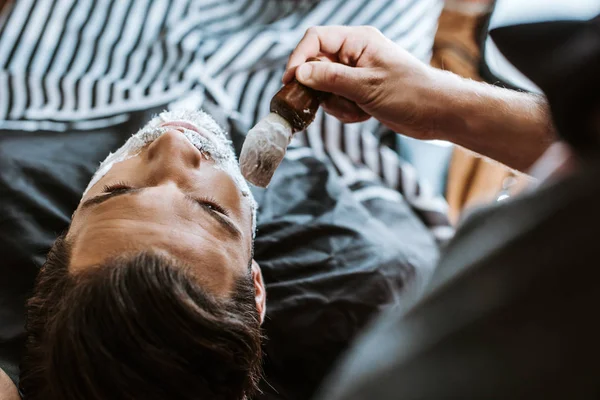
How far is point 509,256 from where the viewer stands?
0.32m

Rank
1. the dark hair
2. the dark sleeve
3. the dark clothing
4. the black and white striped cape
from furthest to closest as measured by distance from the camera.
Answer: the black and white striped cape → the dark clothing → the dark hair → the dark sleeve

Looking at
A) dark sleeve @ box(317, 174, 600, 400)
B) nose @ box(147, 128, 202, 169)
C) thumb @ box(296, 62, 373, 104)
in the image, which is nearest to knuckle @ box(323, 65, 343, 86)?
thumb @ box(296, 62, 373, 104)

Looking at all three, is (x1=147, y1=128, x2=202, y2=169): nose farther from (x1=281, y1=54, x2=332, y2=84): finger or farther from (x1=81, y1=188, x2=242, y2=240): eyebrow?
(x1=281, y1=54, x2=332, y2=84): finger

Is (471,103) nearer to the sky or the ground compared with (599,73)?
nearer to the ground

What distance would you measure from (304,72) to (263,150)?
186mm

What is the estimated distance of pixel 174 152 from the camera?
0.95 meters

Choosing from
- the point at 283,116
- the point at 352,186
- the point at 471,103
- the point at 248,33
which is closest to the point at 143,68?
the point at 248,33

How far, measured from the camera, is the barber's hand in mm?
1084

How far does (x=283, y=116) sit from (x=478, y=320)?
0.69 m

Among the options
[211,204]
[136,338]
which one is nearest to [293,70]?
[211,204]

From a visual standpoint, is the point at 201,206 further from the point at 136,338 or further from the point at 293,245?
the point at 293,245

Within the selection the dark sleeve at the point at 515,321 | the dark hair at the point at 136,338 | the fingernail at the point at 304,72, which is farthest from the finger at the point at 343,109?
the dark sleeve at the point at 515,321

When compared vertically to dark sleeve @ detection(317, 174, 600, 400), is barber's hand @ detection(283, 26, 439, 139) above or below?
below

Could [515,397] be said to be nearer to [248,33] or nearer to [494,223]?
[494,223]
